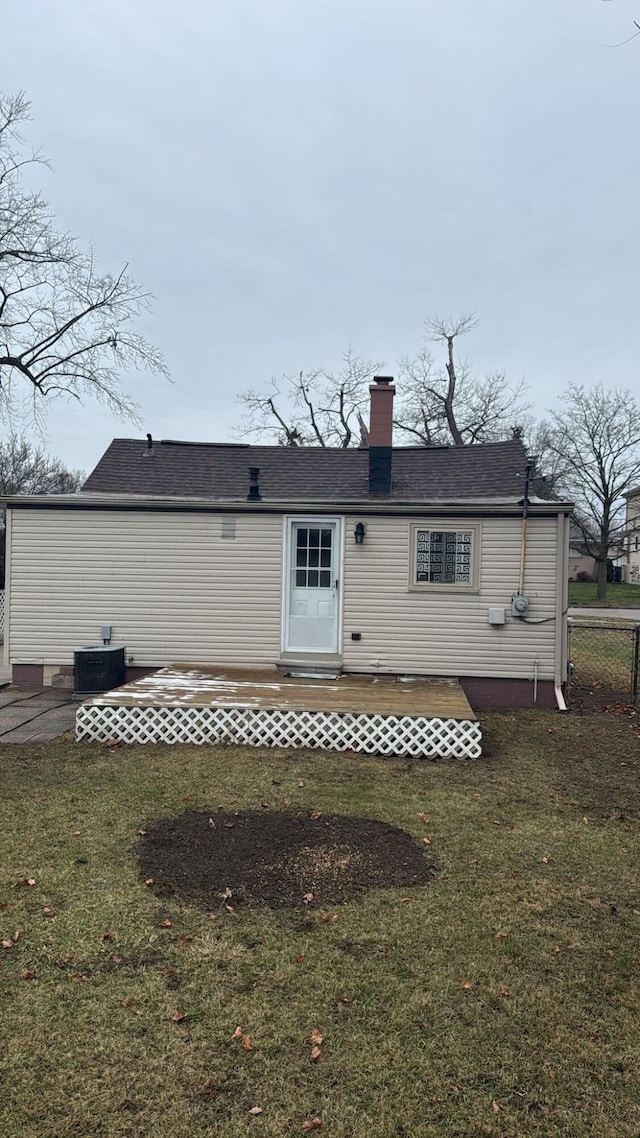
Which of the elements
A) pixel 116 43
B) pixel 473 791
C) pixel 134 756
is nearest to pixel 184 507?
pixel 134 756

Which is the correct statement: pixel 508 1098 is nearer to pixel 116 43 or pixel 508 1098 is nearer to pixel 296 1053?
pixel 296 1053

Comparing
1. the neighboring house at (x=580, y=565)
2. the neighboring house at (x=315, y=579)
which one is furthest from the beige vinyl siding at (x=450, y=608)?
the neighboring house at (x=580, y=565)

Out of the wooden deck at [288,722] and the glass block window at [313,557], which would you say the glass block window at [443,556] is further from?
the wooden deck at [288,722]

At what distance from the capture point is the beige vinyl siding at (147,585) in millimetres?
9391

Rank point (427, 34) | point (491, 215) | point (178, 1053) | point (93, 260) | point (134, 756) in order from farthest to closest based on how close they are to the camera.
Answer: point (93, 260)
point (491, 215)
point (134, 756)
point (427, 34)
point (178, 1053)

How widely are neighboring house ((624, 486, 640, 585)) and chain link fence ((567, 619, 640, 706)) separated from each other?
16123 mm

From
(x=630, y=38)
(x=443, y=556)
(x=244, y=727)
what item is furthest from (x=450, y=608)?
(x=630, y=38)

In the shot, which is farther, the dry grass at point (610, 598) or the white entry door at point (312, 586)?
the dry grass at point (610, 598)

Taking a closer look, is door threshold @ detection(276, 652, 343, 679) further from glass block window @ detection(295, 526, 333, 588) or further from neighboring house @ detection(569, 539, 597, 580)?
neighboring house @ detection(569, 539, 597, 580)

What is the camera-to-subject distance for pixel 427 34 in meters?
5.21

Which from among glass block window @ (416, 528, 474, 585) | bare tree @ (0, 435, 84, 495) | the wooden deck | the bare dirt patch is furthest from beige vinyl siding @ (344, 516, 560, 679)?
bare tree @ (0, 435, 84, 495)

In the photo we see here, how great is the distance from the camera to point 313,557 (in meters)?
9.41

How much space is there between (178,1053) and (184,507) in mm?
7571

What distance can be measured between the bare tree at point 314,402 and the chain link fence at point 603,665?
17.8m
